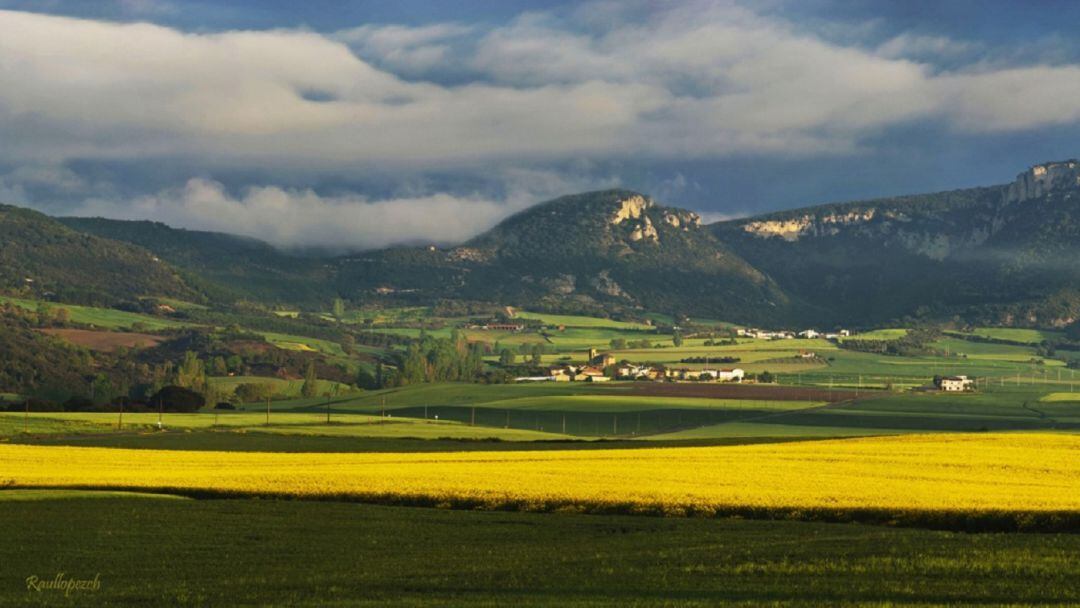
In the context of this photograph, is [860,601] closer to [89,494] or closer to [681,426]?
[89,494]

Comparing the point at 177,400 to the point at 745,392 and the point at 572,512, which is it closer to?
the point at 745,392

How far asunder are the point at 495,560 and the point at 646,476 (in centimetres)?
2505

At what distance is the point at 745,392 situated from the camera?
181 metres

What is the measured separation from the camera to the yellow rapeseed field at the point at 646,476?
48.7 m

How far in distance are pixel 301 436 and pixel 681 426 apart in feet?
148

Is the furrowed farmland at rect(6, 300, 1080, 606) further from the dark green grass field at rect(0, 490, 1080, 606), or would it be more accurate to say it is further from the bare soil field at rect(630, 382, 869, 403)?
the bare soil field at rect(630, 382, 869, 403)

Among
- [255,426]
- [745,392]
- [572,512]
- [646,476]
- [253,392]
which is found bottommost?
[255,426]

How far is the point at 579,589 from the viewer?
95.3 ft

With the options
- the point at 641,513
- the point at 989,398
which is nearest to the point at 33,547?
the point at 641,513

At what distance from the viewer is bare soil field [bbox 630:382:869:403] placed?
174m

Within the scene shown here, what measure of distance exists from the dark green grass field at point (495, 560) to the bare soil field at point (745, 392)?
129681 mm

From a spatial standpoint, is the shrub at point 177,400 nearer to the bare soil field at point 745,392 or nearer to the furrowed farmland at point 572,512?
the furrowed farmland at point 572,512

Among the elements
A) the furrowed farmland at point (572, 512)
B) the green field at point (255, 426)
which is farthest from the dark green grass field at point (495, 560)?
the green field at point (255, 426)

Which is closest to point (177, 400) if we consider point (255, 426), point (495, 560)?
point (255, 426)
